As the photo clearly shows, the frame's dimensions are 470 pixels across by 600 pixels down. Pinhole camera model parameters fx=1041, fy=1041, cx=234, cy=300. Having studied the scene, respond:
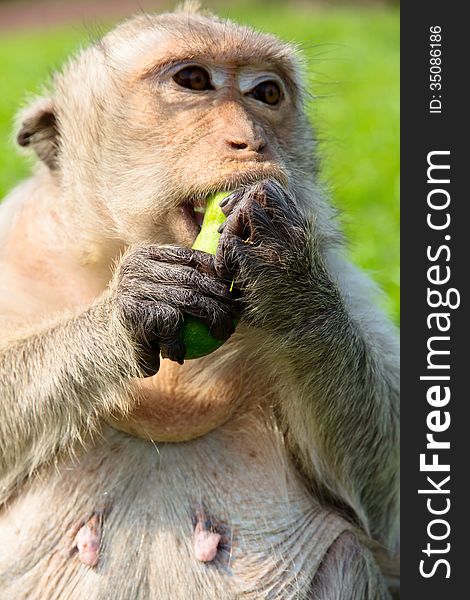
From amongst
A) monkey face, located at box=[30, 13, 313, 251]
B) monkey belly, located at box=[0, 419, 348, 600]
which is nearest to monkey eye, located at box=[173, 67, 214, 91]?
monkey face, located at box=[30, 13, 313, 251]

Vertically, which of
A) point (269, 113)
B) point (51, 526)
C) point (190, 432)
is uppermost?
point (269, 113)

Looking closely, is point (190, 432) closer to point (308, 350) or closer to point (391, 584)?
point (308, 350)

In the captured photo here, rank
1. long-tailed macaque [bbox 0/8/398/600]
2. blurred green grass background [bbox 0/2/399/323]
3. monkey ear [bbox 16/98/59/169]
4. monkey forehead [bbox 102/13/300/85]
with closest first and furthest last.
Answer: long-tailed macaque [bbox 0/8/398/600] → monkey forehead [bbox 102/13/300/85] → monkey ear [bbox 16/98/59/169] → blurred green grass background [bbox 0/2/399/323]

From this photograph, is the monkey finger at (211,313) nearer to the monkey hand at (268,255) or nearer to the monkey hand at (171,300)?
the monkey hand at (171,300)

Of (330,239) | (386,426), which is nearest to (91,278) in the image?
(330,239)

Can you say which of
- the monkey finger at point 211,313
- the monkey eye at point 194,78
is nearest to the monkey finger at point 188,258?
the monkey finger at point 211,313

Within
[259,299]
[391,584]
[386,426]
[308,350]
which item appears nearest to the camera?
[259,299]

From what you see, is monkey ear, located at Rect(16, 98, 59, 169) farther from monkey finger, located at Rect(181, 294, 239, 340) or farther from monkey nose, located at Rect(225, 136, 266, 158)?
monkey finger, located at Rect(181, 294, 239, 340)
